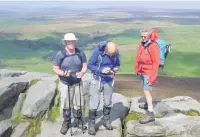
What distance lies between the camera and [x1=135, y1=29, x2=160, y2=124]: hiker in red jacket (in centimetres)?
1231

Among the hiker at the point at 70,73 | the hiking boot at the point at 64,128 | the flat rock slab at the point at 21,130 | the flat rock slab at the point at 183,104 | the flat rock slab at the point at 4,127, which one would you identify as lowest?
the flat rock slab at the point at 21,130

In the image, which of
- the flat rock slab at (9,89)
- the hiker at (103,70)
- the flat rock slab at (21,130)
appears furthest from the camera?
the flat rock slab at (9,89)

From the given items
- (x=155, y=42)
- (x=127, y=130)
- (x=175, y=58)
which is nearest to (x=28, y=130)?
(x=127, y=130)

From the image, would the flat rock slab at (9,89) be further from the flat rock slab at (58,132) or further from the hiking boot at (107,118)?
the hiking boot at (107,118)

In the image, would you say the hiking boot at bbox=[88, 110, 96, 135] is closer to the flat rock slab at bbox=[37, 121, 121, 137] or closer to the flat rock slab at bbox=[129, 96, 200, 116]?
the flat rock slab at bbox=[37, 121, 121, 137]

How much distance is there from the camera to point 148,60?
A: 1252 centimetres

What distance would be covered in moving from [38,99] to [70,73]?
393 cm

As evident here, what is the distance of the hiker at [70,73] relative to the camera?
39.1 feet

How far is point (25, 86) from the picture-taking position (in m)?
16.8

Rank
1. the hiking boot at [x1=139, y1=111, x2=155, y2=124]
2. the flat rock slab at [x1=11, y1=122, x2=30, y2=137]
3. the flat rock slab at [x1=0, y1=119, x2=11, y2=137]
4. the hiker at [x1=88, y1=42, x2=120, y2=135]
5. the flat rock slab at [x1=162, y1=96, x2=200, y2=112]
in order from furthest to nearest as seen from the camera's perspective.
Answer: the flat rock slab at [x1=162, y1=96, x2=200, y2=112], the flat rock slab at [x1=11, y1=122, x2=30, y2=137], the flat rock slab at [x1=0, y1=119, x2=11, y2=137], the hiking boot at [x1=139, y1=111, x2=155, y2=124], the hiker at [x1=88, y1=42, x2=120, y2=135]

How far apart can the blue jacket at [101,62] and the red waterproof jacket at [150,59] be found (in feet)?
3.52

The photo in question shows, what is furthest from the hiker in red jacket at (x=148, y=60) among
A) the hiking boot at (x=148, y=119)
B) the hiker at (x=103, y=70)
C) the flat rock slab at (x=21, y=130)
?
the flat rock slab at (x=21, y=130)

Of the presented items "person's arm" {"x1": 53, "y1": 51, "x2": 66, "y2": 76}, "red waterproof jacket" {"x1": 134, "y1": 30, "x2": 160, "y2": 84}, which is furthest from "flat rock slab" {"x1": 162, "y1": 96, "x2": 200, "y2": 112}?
"person's arm" {"x1": 53, "y1": 51, "x2": 66, "y2": 76}

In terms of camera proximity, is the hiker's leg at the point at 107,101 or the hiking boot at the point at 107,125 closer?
the hiker's leg at the point at 107,101
